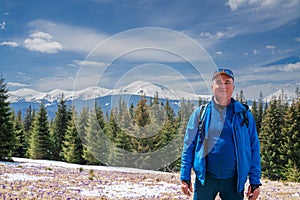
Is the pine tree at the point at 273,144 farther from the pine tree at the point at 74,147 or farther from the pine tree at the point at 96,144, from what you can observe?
the pine tree at the point at 74,147

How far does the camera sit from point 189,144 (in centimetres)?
432

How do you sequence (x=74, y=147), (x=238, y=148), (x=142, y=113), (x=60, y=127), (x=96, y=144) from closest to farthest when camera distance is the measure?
1. (x=238, y=148)
2. (x=142, y=113)
3. (x=96, y=144)
4. (x=74, y=147)
5. (x=60, y=127)

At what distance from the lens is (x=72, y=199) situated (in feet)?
29.3

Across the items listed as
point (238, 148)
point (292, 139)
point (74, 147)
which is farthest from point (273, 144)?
point (238, 148)

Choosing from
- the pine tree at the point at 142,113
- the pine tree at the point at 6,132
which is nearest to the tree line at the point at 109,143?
the pine tree at the point at 6,132

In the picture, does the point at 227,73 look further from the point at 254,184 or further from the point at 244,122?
the point at 254,184

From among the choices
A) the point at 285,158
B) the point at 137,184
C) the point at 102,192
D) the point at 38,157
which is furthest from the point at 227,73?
the point at 38,157

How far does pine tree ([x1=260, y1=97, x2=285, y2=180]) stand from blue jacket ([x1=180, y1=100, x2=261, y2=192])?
37.1 meters

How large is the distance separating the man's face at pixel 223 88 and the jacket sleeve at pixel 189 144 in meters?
0.35

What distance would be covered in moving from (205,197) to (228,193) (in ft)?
1.05

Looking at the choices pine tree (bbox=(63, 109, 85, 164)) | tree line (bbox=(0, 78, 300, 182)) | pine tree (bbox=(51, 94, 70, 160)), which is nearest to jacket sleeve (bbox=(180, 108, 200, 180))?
tree line (bbox=(0, 78, 300, 182))

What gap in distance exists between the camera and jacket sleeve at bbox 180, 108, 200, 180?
428cm

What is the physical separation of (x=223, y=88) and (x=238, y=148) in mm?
825

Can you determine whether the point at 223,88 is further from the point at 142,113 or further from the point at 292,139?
the point at 292,139
